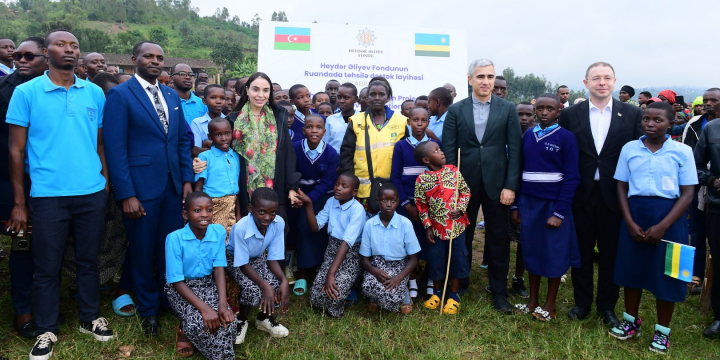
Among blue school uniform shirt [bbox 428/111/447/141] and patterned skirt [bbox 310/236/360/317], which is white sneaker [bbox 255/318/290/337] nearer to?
patterned skirt [bbox 310/236/360/317]

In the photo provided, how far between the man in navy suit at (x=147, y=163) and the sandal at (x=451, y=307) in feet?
7.65

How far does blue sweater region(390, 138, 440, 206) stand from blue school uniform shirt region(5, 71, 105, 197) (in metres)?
2.36

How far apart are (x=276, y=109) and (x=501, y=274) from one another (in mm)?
2482

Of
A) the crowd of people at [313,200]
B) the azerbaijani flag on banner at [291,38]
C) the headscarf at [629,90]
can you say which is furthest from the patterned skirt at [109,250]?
the headscarf at [629,90]

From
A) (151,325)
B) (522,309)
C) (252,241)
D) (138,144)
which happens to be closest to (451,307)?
(522,309)

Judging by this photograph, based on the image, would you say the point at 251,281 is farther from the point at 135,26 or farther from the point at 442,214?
the point at 135,26

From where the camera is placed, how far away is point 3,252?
4.98m

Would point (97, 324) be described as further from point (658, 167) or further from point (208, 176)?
point (658, 167)

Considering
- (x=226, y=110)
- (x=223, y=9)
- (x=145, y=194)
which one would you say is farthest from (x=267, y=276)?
(x=223, y=9)

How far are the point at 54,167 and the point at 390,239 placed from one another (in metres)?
2.50

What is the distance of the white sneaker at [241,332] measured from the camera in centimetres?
318

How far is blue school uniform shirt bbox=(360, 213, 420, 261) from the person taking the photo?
3748 mm

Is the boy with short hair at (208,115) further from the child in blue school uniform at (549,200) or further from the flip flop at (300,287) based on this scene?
the child in blue school uniform at (549,200)

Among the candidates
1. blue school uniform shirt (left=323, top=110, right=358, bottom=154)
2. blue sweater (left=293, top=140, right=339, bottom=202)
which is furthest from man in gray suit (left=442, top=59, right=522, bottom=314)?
blue school uniform shirt (left=323, top=110, right=358, bottom=154)
